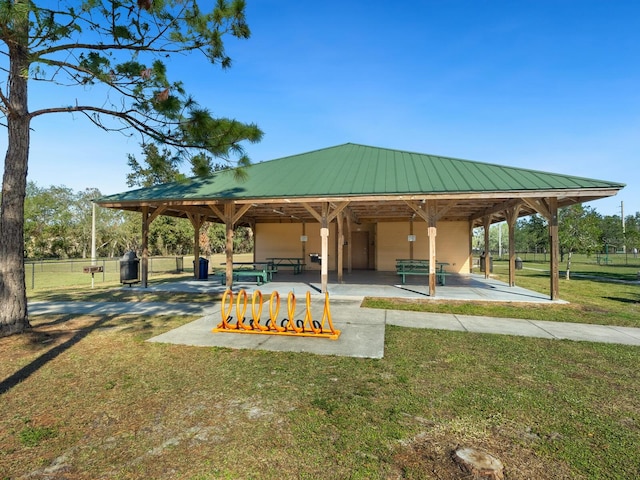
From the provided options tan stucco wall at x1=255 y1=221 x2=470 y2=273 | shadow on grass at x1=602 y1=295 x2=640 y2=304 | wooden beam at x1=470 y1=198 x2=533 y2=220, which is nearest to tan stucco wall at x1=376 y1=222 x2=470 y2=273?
tan stucco wall at x1=255 y1=221 x2=470 y2=273

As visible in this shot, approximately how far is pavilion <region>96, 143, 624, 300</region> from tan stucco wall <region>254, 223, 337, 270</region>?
2.9 inches

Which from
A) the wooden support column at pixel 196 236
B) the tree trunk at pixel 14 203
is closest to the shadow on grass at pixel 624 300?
the wooden support column at pixel 196 236

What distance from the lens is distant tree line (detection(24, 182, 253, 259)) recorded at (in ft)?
125

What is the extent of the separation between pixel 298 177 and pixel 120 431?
32.6 ft

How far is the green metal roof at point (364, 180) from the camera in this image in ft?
31.0

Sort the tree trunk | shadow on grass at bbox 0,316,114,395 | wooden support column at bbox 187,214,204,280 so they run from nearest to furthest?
1. shadow on grass at bbox 0,316,114,395
2. the tree trunk
3. wooden support column at bbox 187,214,204,280

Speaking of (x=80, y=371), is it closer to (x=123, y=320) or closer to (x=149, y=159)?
(x=123, y=320)

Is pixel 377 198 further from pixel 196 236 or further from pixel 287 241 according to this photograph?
pixel 287 241

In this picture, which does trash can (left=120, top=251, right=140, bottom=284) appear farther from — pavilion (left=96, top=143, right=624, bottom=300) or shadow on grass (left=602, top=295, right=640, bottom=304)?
shadow on grass (left=602, top=295, right=640, bottom=304)

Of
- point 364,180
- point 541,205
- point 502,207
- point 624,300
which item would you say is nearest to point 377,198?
point 364,180

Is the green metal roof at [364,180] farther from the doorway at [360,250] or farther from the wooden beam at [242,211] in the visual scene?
the doorway at [360,250]

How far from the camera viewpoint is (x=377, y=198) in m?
9.73

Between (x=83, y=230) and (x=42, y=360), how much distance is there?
1922 inches

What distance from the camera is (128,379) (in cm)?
419
